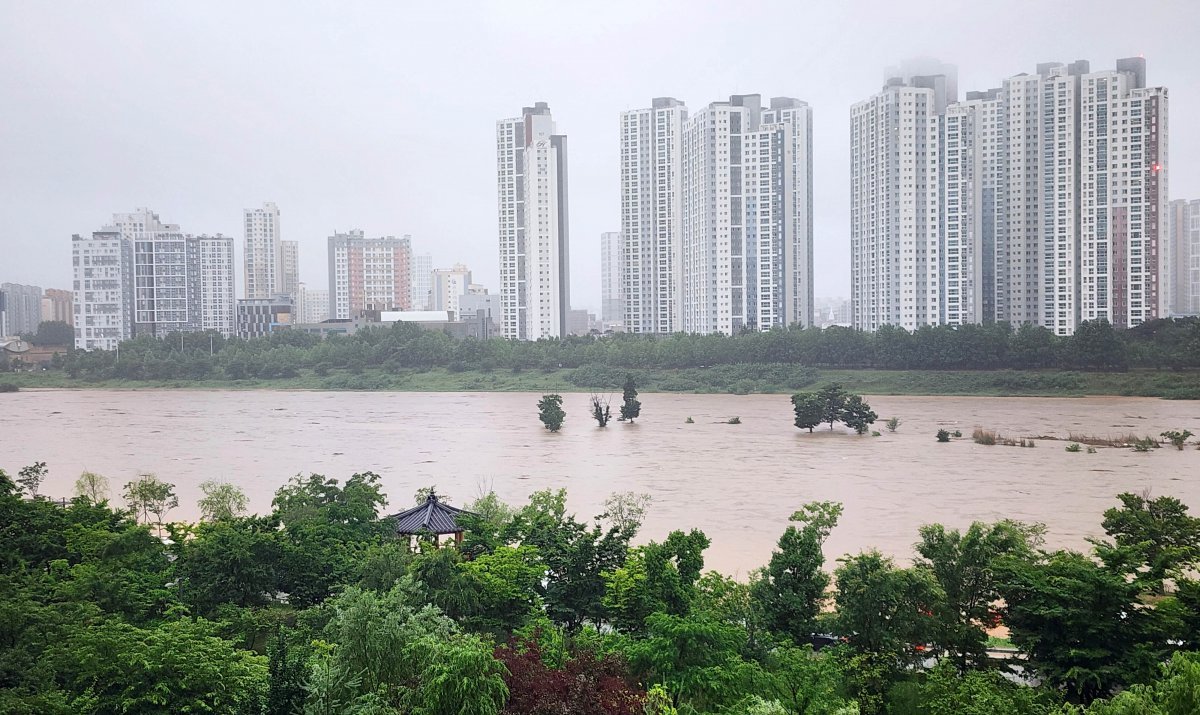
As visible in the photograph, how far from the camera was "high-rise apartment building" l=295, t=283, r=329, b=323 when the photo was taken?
34.7 meters

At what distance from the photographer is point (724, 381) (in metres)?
19.3

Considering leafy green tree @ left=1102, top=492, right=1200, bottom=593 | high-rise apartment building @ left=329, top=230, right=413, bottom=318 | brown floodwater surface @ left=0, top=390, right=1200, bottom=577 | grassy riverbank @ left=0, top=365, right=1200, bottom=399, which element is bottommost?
brown floodwater surface @ left=0, top=390, right=1200, bottom=577

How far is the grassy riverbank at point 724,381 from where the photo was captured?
15.4 meters

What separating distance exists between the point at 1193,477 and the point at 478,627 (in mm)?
9876

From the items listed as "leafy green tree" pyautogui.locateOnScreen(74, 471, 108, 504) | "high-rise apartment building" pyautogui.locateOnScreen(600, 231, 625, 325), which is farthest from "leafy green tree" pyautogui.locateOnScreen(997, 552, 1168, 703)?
"high-rise apartment building" pyautogui.locateOnScreen(600, 231, 625, 325)

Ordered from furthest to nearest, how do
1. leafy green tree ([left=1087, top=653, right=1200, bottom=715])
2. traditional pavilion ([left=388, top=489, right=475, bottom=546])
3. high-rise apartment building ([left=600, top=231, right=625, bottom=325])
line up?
high-rise apartment building ([left=600, top=231, right=625, bottom=325]) < traditional pavilion ([left=388, top=489, right=475, bottom=546]) < leafy green tree ([left=1087, top=653, right=1200, bottom=715])

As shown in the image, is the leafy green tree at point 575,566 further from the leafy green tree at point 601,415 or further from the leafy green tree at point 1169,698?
the leafy green tree at point 601,415

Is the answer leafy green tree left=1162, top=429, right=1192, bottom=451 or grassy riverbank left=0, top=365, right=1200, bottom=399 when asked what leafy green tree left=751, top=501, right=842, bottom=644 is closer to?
leafy green tree left=1162, top=429, right=1192, bottom=451

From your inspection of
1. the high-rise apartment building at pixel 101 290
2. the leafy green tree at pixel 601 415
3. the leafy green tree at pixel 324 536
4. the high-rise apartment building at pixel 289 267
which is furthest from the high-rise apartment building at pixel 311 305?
the leafy green tree at pixel 324 536

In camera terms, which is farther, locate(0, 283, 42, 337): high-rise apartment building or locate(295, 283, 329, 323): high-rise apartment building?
locate(295, 283, 329, 323): high-rise apartment building

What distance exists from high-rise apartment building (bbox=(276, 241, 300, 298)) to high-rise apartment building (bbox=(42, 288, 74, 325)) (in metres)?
12.0

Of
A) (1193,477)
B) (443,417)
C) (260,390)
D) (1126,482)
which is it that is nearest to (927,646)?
(1126,482)

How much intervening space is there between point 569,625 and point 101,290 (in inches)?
844

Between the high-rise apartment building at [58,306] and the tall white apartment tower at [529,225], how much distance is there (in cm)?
1063
